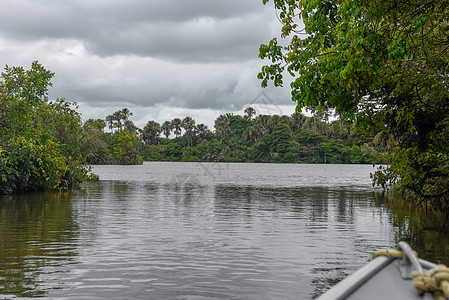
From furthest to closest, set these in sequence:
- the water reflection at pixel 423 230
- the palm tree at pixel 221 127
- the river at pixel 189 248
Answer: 1. the palm tree at pixel 221 127
2. the water reflection at pixel 423 230
3. the river at pixel 189 248

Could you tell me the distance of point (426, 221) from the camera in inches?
720

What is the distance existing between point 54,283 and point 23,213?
1207 cm

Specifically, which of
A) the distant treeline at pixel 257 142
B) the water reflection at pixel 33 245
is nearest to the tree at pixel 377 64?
the water reflection at pixel 33 245

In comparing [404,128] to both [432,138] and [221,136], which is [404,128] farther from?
[221,136]

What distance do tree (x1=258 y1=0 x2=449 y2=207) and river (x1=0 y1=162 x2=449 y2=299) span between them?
3825 millimetres

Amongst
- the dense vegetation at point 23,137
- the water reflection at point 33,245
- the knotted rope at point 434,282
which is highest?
the dense vegetation at point 23,137

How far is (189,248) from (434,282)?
9454 mm

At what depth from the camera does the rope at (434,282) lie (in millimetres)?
3353

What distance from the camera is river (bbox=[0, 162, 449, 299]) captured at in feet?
27.9

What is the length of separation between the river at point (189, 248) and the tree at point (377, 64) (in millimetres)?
3825

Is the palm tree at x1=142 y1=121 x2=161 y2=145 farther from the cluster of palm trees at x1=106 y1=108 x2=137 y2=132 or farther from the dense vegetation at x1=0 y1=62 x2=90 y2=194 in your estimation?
the dense vegetation at x1=0 y1=62 x2=90 y2=194

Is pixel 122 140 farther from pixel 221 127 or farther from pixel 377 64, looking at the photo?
pixel 221 127

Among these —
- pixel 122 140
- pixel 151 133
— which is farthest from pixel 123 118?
pixel 122 140

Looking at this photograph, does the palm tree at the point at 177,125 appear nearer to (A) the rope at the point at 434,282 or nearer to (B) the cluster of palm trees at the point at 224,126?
(B) the cluster of palm trees at the point at 224,126
